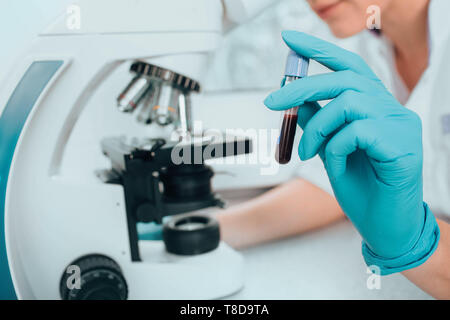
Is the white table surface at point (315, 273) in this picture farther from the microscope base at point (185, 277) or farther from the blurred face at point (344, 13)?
the blurred face at point (344, 13)

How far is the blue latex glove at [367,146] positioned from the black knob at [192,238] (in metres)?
0.28

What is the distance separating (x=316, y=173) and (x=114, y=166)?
56 centimetres

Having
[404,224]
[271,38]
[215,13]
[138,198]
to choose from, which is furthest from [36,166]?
[271,38]

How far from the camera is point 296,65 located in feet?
1.60

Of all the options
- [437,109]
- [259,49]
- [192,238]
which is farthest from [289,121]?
[259,49]

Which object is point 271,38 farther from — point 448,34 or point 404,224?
point 404,224

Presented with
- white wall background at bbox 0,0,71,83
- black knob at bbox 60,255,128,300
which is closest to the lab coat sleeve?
black knob at bbox 60,255,128,300

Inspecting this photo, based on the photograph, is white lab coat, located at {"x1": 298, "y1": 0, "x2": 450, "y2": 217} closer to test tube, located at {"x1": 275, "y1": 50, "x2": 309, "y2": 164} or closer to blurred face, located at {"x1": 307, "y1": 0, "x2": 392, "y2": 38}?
blurred face, located at {"x1": 307, "y1": 0, "x2": 392, "y2": 38}

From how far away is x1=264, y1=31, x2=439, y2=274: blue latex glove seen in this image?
0.47m

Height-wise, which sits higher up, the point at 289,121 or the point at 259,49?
the point at 259,49

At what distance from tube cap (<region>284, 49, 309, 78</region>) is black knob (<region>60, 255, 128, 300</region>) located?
16.6 inches

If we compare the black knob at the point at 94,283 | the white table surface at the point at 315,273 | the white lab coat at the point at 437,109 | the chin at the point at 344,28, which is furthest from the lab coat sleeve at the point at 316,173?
the black knob at the point at 94,283

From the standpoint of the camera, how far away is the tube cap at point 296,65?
486mm

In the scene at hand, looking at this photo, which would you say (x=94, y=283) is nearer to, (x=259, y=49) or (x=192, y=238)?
(x=192, y=238)
